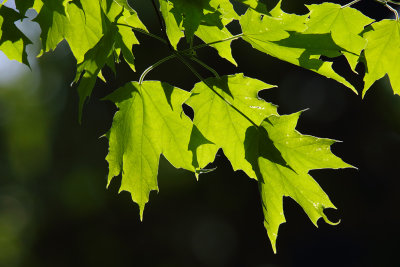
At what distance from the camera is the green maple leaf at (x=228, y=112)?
92 centimetres

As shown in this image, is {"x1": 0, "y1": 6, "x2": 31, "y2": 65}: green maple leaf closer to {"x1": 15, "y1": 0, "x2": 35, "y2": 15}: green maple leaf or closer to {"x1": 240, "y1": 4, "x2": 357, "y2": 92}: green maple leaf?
{"x1": 15, "y1": 0, "x2": 35, "y2": 15}: green maple leaf

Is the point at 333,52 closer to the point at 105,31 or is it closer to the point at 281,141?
the point at 281,141

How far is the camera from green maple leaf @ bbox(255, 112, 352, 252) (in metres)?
0.89

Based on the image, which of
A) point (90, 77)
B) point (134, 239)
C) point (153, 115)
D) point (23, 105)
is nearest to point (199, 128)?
point (153, 115)

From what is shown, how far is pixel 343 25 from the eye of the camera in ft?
3.16

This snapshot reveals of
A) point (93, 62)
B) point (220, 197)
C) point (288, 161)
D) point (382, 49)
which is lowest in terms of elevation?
point (220, 197)

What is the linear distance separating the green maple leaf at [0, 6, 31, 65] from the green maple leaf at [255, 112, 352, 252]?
1.79 ft

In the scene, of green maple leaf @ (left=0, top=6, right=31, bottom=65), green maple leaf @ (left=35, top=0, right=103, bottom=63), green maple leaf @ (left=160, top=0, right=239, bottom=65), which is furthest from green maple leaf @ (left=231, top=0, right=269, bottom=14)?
green maple leaf @ (left=0, top=6, right=31, bottom=65)

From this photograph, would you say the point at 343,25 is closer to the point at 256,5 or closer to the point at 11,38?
the point at 256,5

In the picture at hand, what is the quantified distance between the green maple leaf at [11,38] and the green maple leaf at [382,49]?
2.43 ft

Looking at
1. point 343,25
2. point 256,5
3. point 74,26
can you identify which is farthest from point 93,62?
point 343,25

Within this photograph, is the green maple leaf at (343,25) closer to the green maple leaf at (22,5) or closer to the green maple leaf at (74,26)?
the green maple leaf at (74,26)

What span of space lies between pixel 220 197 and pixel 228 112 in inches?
372

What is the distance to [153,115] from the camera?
1032 mm
